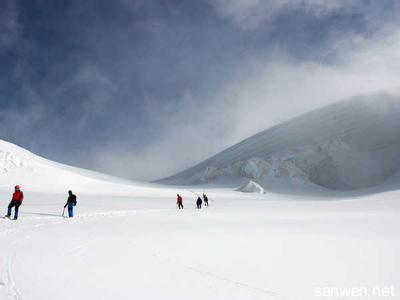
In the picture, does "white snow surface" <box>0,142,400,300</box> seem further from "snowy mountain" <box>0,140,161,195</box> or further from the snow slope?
"snowy mountain" <box>0,140,161,195</box>

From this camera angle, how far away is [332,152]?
357ft

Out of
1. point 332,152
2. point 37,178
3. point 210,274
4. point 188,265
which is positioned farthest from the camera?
point 332,152

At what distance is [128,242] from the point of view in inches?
336

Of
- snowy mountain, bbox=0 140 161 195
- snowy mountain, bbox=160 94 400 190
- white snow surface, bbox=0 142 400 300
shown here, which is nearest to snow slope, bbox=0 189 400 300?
white snow surface, bbox=0 142 400 300

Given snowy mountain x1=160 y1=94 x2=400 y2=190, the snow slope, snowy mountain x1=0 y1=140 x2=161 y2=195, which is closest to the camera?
the snow slope

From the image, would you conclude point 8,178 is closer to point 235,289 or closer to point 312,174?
point 235,289

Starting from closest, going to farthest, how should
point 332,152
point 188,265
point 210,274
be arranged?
point 210,274
point 188,265
point 332,152

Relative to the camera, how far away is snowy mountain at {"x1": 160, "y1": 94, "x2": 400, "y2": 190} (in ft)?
322

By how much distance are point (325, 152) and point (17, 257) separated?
113 meters

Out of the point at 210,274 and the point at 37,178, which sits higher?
the point at 37,178

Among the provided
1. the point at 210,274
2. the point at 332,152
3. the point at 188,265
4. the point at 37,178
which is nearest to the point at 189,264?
the point at 188,265

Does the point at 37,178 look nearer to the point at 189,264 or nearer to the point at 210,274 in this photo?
the point at 189,264

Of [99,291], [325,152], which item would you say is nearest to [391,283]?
[99,291]

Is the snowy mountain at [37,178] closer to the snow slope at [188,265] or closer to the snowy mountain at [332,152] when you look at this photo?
the snow slope at [188,265]
